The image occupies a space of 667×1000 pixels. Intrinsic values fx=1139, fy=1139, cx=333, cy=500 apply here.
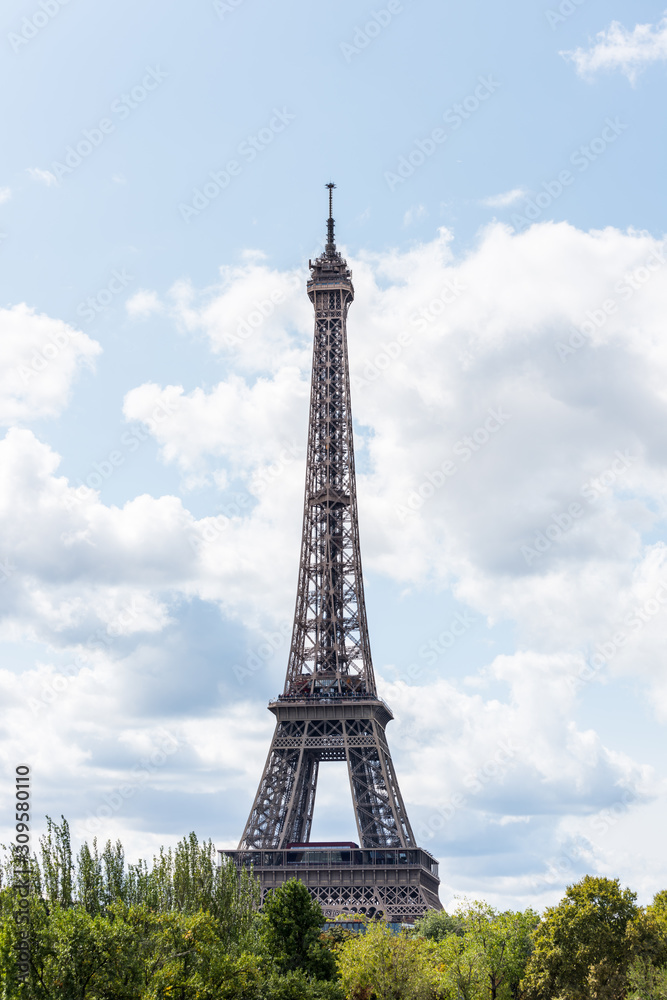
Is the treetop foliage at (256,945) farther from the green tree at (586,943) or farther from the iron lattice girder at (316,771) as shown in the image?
the iron lattice girder at (316,771)

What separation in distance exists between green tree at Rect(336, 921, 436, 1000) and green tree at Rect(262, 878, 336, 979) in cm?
153

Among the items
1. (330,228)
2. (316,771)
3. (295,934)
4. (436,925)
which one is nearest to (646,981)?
(295,934)

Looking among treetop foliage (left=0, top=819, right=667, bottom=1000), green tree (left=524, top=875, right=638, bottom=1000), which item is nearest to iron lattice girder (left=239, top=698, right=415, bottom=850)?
treetop foliage (left=0, top=819, right=667, bottom=1000)

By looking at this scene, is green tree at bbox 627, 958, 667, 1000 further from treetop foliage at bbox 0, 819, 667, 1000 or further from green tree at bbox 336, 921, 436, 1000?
green tree at bbox 336, 921, 436, 1000

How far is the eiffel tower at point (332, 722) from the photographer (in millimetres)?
117250

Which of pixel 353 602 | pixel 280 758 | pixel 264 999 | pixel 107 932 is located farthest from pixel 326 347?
pixel 107 932

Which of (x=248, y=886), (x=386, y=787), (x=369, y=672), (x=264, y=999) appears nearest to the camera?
(x=264, y=999)

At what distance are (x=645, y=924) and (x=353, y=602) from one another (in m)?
72.9

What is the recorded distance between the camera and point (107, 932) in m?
44.2

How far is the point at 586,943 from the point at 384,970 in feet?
46.4

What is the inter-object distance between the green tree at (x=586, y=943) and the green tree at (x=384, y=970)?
812 centimetres

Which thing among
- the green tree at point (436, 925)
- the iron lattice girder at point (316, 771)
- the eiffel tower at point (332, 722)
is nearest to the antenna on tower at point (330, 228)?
the eiffel tower at point (332, 722)

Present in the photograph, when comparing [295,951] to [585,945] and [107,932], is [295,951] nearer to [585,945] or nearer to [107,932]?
[585,945]

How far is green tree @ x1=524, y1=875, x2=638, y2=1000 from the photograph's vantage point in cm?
6297
